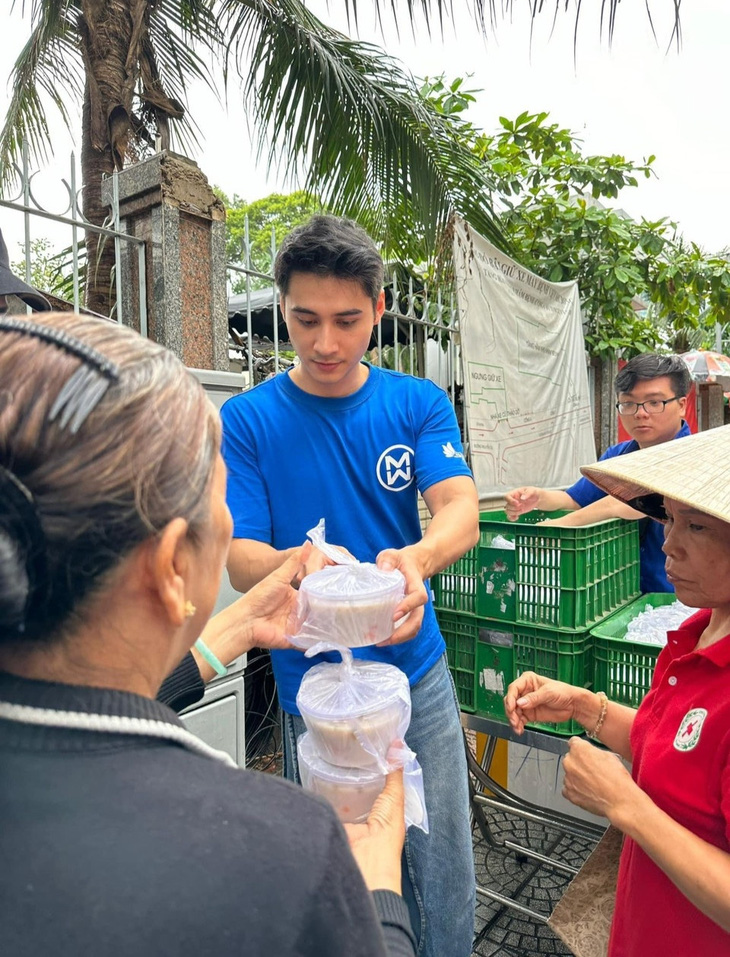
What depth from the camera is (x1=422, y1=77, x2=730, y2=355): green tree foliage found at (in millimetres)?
5500

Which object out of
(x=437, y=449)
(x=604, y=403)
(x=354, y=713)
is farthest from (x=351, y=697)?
(x=604, y=403)

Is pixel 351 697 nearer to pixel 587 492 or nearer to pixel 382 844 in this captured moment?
pixel 382 844

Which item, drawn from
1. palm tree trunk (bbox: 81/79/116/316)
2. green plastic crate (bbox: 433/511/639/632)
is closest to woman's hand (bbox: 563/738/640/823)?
green plastic crate (bbox: 433/511/639/632)

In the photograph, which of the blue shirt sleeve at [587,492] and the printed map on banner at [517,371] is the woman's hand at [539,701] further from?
Result: the printed map on banner at [517,371]

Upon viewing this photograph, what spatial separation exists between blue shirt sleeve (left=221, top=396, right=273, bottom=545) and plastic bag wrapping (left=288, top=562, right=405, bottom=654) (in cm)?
33

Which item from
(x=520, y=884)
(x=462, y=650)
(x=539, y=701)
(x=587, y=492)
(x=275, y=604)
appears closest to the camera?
(x=275, y=604)

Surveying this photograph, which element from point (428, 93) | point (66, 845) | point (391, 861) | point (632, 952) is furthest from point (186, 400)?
point (428, 93)

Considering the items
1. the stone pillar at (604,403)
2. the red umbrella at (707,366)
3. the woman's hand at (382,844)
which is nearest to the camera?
the woman's hand at (382,844)

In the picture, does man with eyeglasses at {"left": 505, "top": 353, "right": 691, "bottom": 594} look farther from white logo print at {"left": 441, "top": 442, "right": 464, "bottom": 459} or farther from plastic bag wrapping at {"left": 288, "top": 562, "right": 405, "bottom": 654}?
plastic bag wrapping at {"left": 288, "top": 562, "right": 405, "bottom": 654}

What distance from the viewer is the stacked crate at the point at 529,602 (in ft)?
7.30

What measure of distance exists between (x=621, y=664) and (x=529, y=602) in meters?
0.35

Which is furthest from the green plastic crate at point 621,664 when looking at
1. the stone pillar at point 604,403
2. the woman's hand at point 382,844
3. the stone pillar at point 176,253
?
the stone pillar at point 604,403

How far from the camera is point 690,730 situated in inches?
50.2

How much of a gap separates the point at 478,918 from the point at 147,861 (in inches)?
101
